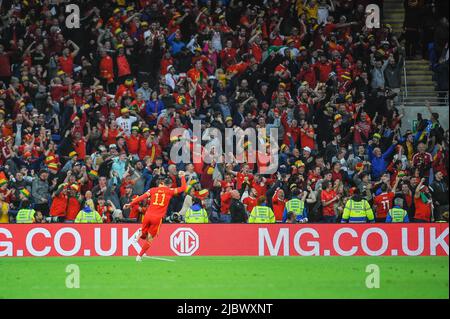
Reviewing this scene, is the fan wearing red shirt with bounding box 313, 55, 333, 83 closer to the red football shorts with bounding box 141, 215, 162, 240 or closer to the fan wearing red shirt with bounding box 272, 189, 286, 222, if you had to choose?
the fan wearing red shirt with bounding box 272, 189, 286, 222

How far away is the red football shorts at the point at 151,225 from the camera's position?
1894 cm

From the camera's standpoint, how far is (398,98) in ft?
84.8

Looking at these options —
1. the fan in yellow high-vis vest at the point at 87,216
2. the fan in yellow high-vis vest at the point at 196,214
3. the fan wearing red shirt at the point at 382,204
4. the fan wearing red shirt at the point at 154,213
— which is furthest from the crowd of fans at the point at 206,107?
the fan wearing red shirt at the point at 154,213

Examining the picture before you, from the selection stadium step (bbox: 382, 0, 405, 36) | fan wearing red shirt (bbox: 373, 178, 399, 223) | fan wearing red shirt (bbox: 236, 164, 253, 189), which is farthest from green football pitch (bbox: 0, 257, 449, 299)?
stadium step (bbox: 382, 0, 405, 36)

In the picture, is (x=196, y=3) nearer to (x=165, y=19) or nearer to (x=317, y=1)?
(x=165, y=19)

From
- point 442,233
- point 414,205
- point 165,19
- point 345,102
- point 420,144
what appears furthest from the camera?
point 165,19

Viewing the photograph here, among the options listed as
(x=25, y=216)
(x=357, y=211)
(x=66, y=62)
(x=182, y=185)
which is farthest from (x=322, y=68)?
(x=25, y=216)

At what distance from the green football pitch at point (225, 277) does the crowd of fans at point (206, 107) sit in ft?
5.66

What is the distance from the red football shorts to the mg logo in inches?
60.2

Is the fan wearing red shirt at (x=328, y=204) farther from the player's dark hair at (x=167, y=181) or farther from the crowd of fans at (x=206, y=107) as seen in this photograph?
the player's dark hair at (x=167, y=181)

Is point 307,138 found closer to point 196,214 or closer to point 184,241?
point 196,214

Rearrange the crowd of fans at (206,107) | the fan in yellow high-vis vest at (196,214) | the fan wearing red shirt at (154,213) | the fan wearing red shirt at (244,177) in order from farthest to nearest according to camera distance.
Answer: the fan wearing red shirt at (244,177) → the crowd of fans at (206,107) → the fan in yellow high-vis vest at (196,214) → the fan wearing red shirt at (154,213)

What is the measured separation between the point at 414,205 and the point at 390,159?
2.07 meters

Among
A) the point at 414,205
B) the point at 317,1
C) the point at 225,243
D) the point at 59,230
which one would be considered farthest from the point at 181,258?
the point at 317,1
